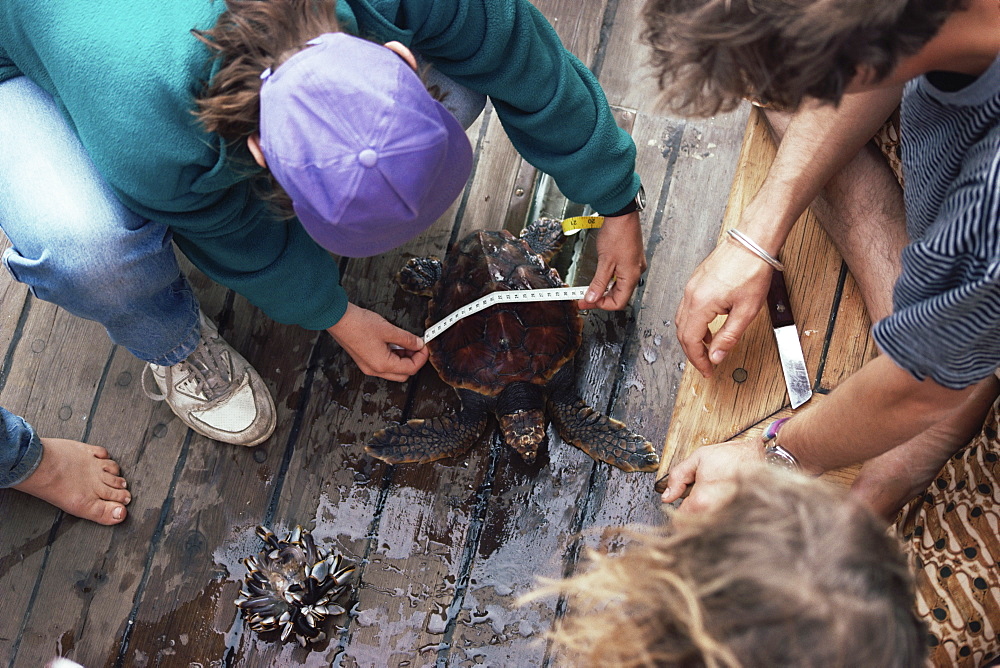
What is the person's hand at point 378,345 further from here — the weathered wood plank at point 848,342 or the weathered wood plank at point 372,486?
the weathered wood plank at point 848,342

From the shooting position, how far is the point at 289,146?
865 millimetres

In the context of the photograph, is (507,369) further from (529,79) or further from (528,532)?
(529,79)

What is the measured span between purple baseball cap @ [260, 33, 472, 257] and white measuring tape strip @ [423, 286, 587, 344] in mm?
700

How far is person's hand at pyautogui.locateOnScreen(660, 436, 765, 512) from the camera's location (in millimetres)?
1202

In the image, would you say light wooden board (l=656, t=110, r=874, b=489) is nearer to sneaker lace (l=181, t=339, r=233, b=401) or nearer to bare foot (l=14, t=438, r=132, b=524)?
sneaker lace (l=181, t=339, r=233, b=401)

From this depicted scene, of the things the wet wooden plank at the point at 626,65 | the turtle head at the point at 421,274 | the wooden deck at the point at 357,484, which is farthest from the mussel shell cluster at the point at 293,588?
the wet wooden plank at the point at 626,65

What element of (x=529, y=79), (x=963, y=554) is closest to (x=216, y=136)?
(x=529, y=79)

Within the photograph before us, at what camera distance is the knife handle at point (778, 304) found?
56.6 inches

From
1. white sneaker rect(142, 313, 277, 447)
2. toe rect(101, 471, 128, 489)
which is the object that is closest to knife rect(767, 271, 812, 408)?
white sneaker rect(142, 313, 277, 447)

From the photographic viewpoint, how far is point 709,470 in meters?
1.29

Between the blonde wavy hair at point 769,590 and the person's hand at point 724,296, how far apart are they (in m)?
0.73

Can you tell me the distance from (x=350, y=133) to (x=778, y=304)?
1003 millimetres

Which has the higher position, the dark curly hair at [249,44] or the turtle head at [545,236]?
the dark curly hair at [249,44]

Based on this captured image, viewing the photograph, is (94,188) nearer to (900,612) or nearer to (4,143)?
(4,143)
